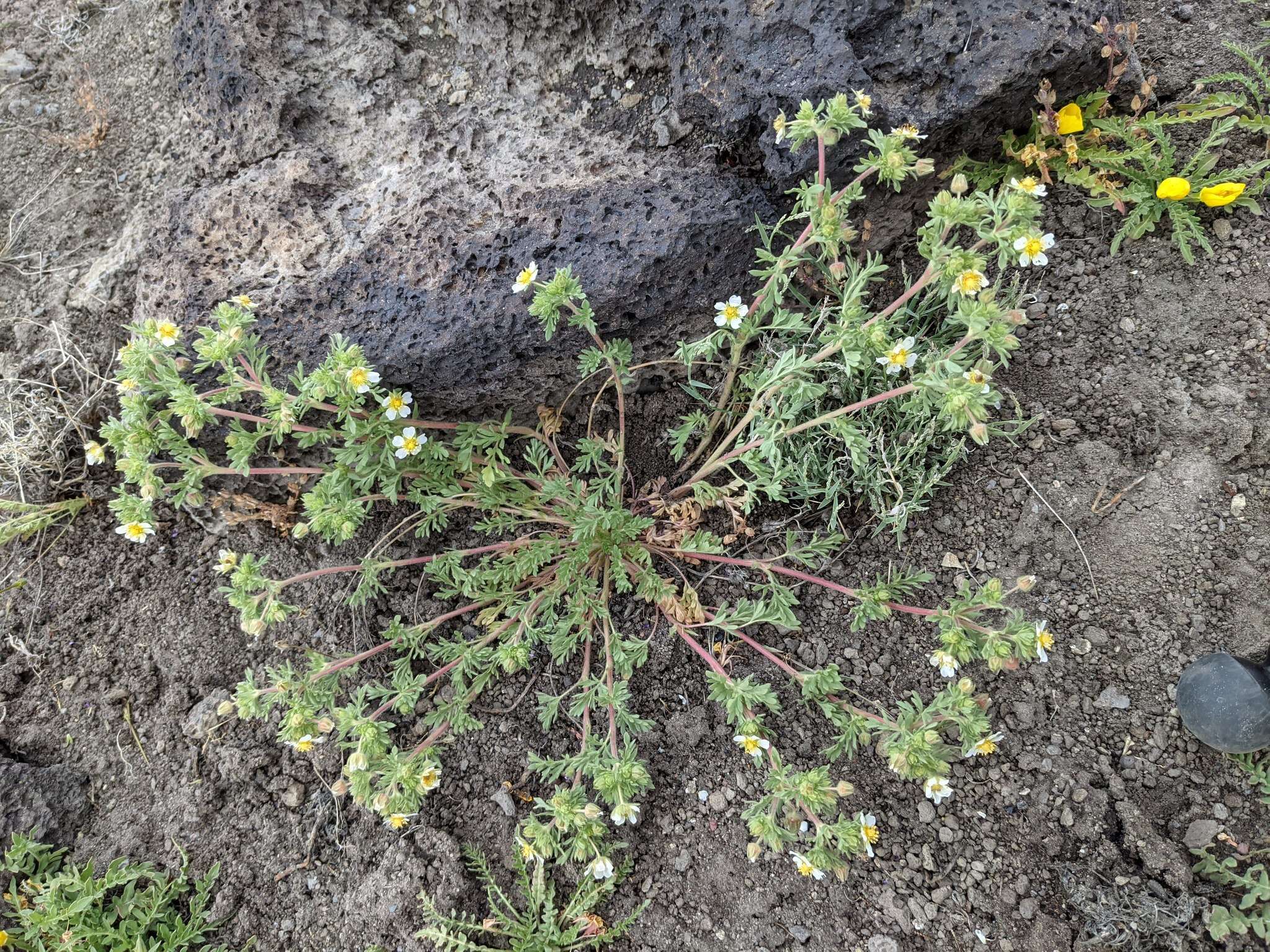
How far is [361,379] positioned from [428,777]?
1.31m

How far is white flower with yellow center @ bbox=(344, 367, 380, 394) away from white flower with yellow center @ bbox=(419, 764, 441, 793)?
122 centimetres

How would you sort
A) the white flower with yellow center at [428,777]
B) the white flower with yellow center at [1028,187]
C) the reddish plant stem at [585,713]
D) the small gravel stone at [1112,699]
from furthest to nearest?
the small gravel stone at [1112,699]
the reddish plant stem at [585,713]
the white flower with yellow center at [428,777]
the white flower with yellow center at [1028,187]

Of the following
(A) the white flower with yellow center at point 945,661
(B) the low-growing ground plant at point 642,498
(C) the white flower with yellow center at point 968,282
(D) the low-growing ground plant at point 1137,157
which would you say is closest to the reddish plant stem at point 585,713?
(B) the low-growing ground plant at point 642,498

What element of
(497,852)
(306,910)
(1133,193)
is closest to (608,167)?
(1133,193)

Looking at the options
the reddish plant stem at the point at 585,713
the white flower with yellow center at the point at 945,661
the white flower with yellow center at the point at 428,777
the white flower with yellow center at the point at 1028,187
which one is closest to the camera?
the white flower with yellow center at the point at 1028,187

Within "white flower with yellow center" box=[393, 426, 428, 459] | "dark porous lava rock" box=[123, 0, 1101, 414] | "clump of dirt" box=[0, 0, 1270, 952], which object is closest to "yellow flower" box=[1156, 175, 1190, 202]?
"clump of dirt" box=[0, 0, 1270, 952]

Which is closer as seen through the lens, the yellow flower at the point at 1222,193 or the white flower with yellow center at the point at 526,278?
the white flower with yellow center at the point at 526,278

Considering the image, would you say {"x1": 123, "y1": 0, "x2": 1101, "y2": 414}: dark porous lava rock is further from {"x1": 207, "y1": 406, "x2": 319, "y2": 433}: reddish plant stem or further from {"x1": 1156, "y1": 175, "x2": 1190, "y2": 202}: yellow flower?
{"x1": 1156, "y1": 175, "x2": 1190, "y2": 202}: yellow flower

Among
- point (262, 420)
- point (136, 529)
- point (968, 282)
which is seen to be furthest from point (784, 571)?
point (136, 529)

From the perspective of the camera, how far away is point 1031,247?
2.41 metres

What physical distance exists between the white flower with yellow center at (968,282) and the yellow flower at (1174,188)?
1.19m

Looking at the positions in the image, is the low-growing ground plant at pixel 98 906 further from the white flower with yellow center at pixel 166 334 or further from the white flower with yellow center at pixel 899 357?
the white flower with yellow center at pixel 899 357

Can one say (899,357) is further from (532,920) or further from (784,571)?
(532,920)

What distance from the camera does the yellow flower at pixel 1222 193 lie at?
9.93 feet
